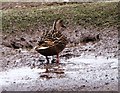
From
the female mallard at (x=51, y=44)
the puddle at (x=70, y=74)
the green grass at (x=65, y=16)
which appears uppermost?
the green grass at (x=65, y=16)

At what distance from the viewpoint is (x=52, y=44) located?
9.20m

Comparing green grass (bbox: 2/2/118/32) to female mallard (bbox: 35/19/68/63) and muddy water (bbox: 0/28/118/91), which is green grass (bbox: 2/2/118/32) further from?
female mallard (bbox: 35/19/68/63)

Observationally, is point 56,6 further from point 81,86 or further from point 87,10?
point 81,86

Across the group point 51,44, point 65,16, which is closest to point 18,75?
point 51,44

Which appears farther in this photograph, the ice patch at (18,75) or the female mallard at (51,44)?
the female mallard at (51,44)

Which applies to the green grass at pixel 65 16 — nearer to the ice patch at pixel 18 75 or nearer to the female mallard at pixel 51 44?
the female mallard at pixel 51 44

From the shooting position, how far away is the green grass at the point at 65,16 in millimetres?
13188

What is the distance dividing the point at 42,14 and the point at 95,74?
596cm

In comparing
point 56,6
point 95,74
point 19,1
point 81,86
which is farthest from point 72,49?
point 19,1

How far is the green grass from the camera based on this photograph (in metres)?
13.2

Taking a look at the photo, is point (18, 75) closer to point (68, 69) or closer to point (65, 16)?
point (68, 69)

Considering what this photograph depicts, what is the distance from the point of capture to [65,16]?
45.7ft

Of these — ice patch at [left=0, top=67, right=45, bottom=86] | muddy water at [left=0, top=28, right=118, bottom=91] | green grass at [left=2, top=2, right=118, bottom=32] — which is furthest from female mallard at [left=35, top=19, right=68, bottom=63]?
green grass at [left=2, top=2, right=118, bottom=32]

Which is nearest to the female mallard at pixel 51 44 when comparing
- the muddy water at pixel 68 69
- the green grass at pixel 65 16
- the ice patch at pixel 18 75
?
the muddy water at pixel 68 69
